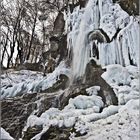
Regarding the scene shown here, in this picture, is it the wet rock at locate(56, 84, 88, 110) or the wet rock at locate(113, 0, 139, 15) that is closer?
the wet rock at locate(56, 84, 88, 110)

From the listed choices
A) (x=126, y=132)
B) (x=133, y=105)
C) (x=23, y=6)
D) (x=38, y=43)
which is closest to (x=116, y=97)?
(x=133, y=105)

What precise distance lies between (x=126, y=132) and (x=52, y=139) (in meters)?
1.08

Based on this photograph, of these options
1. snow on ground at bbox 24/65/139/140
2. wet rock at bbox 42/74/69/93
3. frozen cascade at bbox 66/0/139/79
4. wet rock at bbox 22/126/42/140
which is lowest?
wet rock at bbox 22/126/42/140

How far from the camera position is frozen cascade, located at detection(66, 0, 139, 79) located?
6.11 m

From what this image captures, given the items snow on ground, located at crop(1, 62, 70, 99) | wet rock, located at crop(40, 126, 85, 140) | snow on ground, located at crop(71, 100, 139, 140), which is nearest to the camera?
snow on ground, located at crop(71, 100, 139, 140)

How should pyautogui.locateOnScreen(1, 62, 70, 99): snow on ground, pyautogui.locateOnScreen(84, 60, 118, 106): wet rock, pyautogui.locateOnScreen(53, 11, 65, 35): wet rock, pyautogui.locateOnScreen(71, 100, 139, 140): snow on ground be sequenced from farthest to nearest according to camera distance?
pyautogui.locateOnScreen(53, 11, 65, 35): wet rock → pyautogui.locateOnScreen(1, 62, 70, 99): snow on ground → pyautogui.locateOnScreen(84, 60, 118, 106): wet rock → pyautogui.locateOnScreen(71, 100, 139, 140): snow on ground

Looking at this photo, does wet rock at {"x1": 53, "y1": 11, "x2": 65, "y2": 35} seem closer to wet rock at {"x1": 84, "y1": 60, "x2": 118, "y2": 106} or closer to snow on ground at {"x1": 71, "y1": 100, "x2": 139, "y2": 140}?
wet rock at {"x1": 84, "y1": 60, "x2": 118, "y2": 106}

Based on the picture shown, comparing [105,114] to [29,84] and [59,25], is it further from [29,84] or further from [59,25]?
[59,25]

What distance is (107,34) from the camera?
651 cm

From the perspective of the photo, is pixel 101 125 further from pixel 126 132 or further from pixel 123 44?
pixel 123 44

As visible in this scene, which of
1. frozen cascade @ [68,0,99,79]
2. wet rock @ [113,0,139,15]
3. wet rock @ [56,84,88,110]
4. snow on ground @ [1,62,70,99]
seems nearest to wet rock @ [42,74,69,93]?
snow on ground @ [1,62,70,99]

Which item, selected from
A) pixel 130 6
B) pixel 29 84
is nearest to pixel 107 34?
pixel 130 6

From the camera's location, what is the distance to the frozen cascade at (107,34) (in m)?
6.11

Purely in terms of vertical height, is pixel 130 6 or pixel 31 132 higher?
pixel 130 6
